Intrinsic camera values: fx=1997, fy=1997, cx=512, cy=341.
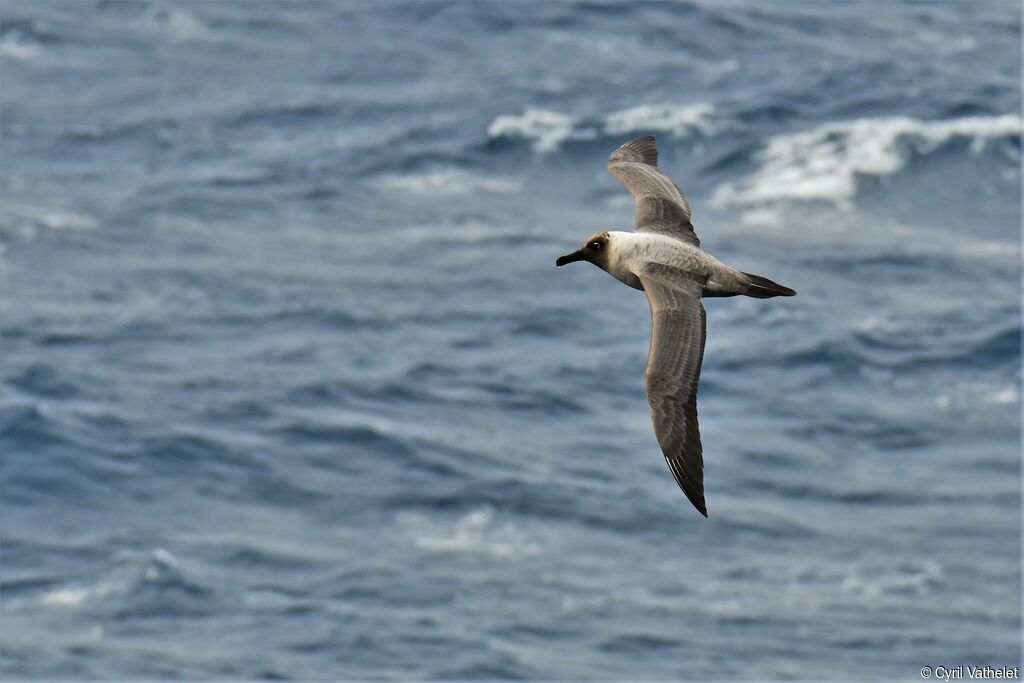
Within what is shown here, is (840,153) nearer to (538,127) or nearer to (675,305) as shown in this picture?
(538,127)

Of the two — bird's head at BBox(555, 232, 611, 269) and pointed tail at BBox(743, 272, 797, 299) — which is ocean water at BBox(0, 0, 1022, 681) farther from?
pointed tail at BBox(743, 272, 797, 299)

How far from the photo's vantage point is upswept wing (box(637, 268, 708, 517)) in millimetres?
23688

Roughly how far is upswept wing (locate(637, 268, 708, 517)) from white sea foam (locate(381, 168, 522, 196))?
358 ft

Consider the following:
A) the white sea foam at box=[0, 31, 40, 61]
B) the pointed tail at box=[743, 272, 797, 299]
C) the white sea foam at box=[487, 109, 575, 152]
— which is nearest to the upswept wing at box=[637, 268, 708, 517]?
the pointed tail at box=[743, 272, 797, 299]

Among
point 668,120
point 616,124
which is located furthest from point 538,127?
point 668,120

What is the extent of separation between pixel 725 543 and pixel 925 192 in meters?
35.2

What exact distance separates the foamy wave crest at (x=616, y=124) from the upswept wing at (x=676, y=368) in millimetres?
104114

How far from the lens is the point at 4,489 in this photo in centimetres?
10119

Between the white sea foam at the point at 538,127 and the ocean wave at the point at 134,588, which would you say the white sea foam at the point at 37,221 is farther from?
the ocean wave at the point at 134,588

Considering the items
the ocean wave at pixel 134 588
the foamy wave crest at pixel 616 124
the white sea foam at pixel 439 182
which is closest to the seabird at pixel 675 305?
the ocean wave at pixel 134 588

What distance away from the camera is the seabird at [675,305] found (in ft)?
78.0

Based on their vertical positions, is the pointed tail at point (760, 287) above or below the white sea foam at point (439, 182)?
below

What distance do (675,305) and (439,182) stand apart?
11253 cm

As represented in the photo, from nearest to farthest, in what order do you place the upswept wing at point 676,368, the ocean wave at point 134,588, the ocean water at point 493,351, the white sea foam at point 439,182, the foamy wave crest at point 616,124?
1. the upswept wing at point 676,368
2. the ocean wave at point 134,588
3. the ocean water at point 493,351
4. the foamy wave crest at point 616,124
5. the white sea foam at point 439,182
